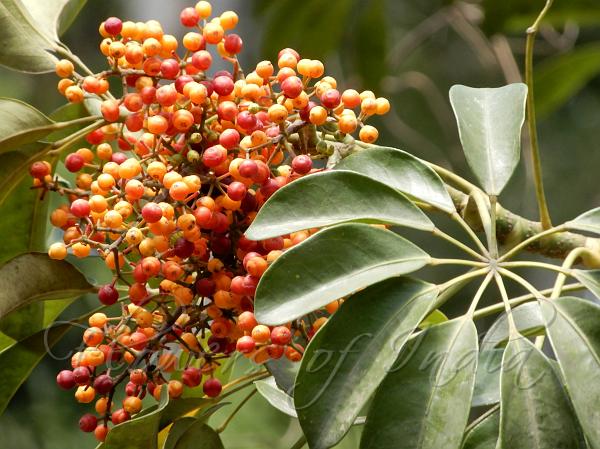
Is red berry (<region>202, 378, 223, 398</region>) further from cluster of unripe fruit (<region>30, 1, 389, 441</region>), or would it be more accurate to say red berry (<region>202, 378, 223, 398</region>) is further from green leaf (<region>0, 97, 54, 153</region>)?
green leaf (<region>0, 97, 54, 153</region>)

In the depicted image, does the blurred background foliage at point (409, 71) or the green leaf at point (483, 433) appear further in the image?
the blurred background foliage at point (409, 71)

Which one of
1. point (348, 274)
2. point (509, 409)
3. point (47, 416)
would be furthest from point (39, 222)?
point (47, 416)

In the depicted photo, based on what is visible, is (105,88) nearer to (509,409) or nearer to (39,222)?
(39,222)

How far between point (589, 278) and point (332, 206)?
0.23m

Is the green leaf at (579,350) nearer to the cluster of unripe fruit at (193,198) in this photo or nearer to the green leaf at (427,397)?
the green leaf at (427,397)

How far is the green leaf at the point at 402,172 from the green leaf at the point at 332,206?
39 mm

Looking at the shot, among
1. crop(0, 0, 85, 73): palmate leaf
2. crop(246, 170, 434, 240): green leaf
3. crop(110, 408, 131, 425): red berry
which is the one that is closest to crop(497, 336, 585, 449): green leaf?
crop(246, 170, 434, 240): green leaf

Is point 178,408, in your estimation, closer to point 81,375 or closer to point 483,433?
point 81,375

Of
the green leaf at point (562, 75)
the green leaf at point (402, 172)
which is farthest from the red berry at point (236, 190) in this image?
the green leaf at point (562, 75)

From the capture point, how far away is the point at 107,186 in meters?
0.80

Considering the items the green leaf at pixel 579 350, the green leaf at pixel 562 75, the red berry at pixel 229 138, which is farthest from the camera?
the green leaf at pixel 562 75

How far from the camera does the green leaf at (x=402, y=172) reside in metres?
0.80

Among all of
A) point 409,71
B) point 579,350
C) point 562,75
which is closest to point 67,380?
point 579,350

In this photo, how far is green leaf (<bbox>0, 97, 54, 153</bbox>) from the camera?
891 mm
